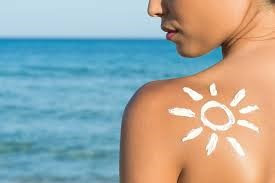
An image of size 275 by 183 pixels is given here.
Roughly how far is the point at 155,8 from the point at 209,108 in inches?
10.5

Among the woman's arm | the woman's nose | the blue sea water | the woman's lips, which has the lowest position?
the blue sea water

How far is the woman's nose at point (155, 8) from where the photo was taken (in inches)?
73.5

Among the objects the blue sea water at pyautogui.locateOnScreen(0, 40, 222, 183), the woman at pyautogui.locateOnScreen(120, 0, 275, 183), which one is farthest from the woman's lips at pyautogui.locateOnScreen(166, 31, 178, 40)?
the blue sea water at pyautogui.locateOnScreen(0, 40, 222, 183)

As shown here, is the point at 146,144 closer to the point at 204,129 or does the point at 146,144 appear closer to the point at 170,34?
the point at 204,129

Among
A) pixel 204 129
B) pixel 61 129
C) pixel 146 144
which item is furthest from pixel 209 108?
pixel 61 129

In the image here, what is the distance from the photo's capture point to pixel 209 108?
184cm

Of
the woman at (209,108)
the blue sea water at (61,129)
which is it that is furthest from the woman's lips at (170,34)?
the blue sea water at (61,129)

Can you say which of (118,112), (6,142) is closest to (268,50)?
(6,142)

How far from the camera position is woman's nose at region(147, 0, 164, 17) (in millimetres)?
1867

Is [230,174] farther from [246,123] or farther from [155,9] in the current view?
[155,9]

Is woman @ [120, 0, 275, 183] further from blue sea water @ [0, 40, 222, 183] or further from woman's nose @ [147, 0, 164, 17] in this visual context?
blue sea water @ [0, 40, 222, 183]

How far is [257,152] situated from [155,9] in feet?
→ 1.34

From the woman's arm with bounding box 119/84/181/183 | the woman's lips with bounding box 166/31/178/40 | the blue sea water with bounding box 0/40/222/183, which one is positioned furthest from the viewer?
the blue sea water with bounding box 0/40/222/183

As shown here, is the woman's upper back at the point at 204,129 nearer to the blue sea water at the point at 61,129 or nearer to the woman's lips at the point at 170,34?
the woman's lips at the point at 170,34
